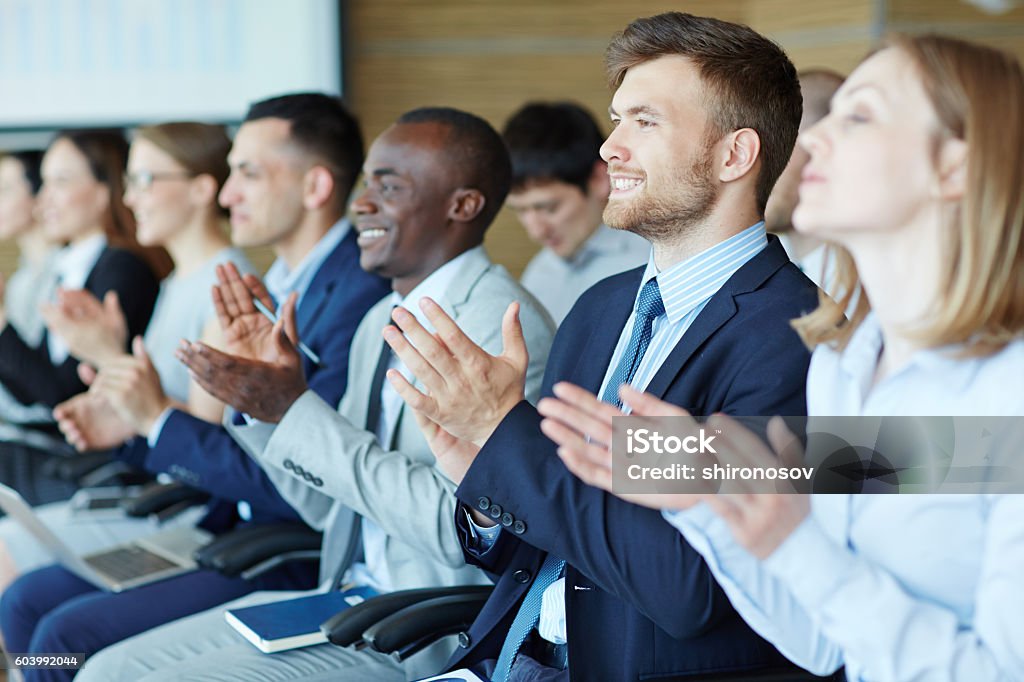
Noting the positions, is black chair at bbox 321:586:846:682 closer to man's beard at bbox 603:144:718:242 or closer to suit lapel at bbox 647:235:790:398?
suit lapel at bbox 647:235:790:398

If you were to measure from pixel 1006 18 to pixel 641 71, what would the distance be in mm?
3356

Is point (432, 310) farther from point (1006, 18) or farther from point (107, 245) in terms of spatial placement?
point (1006, 18)

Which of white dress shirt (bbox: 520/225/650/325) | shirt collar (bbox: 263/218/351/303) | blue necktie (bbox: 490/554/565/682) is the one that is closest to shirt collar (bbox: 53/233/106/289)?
shirt collar (bbox: 263/218/351/303)

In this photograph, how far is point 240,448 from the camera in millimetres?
2545

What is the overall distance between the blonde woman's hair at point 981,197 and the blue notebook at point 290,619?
4.13ft

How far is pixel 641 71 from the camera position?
5.77 feet

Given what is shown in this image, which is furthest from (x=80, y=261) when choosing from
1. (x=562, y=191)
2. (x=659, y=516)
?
(x=659, y=516)

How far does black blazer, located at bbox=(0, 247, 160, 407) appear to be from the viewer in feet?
12.0

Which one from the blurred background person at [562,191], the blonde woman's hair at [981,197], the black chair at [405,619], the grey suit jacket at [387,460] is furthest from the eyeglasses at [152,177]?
the blonde woman's hair at [981,197]

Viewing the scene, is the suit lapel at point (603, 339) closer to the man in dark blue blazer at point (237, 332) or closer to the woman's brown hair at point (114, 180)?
the man in dark blue blazer at point (237, 332)

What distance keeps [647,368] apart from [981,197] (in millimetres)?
644

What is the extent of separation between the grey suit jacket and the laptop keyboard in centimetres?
54

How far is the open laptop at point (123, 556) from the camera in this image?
256 cm

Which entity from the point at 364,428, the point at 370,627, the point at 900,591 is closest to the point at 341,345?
the point at 364,428
